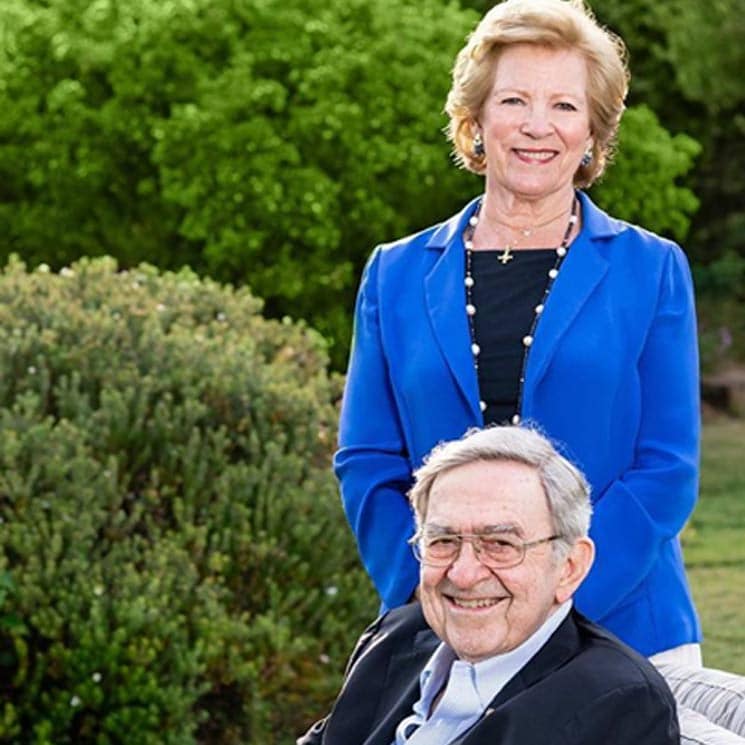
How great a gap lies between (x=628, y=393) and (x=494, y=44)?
0.67 metres

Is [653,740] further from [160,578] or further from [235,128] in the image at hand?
[235,128]

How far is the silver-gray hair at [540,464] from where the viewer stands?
11.0 feet

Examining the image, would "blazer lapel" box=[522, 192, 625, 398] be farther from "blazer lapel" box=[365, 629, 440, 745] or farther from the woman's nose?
"blazer lapel" box=[365, 629, 440, 745]

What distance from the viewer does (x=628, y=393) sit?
12.5 ft

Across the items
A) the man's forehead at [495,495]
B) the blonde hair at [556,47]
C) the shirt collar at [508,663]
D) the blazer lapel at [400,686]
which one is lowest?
the blazer lapel at [400,686]

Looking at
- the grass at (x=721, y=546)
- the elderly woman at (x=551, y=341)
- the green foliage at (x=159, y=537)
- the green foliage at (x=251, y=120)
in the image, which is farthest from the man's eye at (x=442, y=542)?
the green foliage at (x=251, y=120)

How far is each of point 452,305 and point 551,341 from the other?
21cm

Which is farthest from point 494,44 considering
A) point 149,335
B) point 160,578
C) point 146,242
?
point 146,242

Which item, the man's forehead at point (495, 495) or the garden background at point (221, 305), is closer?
the man's forehead at point (495, 495)

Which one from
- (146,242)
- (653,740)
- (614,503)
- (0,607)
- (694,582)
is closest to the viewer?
(653,740)

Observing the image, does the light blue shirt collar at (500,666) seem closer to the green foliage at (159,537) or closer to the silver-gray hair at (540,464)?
the silver-gray hair at (540,464)

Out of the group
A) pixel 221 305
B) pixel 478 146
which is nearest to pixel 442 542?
pixel 478 146

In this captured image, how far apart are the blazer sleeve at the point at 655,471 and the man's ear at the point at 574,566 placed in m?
0.32

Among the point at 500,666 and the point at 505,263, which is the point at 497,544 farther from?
the point at 505,263
